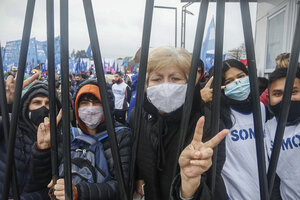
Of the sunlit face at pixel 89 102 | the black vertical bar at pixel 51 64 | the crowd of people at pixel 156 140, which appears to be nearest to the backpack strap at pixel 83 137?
the crowd of people at pixel 156 140

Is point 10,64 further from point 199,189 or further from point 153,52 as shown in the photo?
point 199,189

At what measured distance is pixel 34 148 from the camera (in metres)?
1.37

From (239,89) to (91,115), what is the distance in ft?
3.76

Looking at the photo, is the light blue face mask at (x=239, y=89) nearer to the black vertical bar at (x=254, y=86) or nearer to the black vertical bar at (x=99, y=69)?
the black vertical bar at (x=254, y=86)

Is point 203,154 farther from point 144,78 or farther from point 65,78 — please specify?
point 65,78

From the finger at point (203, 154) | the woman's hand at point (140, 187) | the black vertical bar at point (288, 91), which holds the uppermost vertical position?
the black vertical bar at point (288, 91)

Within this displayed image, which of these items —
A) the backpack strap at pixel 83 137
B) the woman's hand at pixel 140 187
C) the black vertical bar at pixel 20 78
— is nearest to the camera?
the black vertical bar at pixel 20 78

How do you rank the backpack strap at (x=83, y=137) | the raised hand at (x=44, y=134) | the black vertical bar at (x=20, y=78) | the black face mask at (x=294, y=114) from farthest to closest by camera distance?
the black face mask at (x=294, y=114)
the backpack strap at (x=83, y=137)
the raised hand at (x=44, y=134)
the black vertical bar at (x=20, y=78)

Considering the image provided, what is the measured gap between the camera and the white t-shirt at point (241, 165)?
162 cm

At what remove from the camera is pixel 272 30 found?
466 cm

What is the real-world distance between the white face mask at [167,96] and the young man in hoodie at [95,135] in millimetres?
353

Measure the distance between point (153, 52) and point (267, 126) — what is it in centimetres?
104

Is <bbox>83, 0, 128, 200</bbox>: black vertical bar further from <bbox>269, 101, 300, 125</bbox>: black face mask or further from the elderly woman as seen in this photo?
<bbox>269, 101, 300, 125</bbox>: black face mask

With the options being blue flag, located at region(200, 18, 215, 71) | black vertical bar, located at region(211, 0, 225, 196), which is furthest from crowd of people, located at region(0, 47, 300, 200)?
blue flag, located at region(200, 18, 215, 71)
